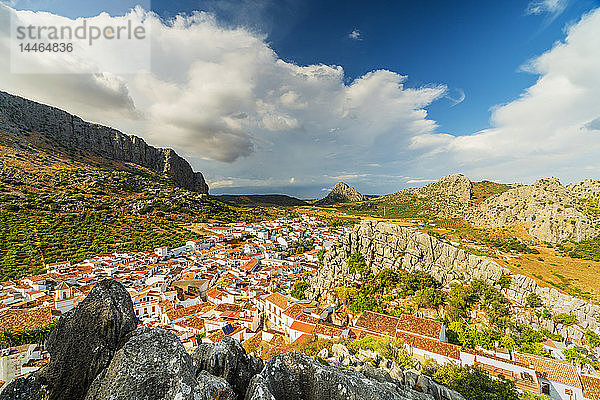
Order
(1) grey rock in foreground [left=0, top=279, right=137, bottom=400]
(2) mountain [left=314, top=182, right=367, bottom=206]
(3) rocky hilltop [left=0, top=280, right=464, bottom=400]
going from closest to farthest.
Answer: (3) rocky hilltop [left=0, top=280, right=464, bottom=400] → (1) grey rock in foreground [left=0, top=279, right=137, bottom=400] → (2) mountain [left=314, top=182, right=367, bottom=206]

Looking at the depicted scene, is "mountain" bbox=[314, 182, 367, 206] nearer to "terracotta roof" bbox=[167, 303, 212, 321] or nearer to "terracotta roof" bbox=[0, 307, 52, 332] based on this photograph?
"terracotta roof" bbox=[167, 303, 212, 321]

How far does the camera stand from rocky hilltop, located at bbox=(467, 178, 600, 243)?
33.8 metres

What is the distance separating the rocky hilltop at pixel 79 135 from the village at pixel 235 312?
73.5 meters

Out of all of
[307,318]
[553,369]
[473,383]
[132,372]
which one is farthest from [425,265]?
[132,372]

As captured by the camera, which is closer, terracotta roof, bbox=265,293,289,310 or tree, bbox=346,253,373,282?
terracotta roof, bbox=265,293,289,310

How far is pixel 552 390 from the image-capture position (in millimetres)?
15883

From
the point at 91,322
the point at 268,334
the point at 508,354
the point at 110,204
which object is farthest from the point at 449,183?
the point at 110,204

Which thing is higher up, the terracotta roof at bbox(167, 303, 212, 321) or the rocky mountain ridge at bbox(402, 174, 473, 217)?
the rocky mountain ridge at bbox(402, 174, 473, 217)

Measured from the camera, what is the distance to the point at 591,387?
51.9 feet

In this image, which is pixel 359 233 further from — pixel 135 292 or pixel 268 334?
pixel 135 292

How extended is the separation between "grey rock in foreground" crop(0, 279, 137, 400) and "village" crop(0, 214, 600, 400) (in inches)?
199

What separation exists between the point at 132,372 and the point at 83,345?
1.59m

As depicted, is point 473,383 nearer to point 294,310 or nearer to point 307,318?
point 307,318

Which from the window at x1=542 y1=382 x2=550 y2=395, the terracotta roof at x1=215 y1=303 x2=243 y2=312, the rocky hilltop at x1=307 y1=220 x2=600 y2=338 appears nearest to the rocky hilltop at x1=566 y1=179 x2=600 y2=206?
the rocky hilltop at x1=307 y1=220 x2=600 y2=338
